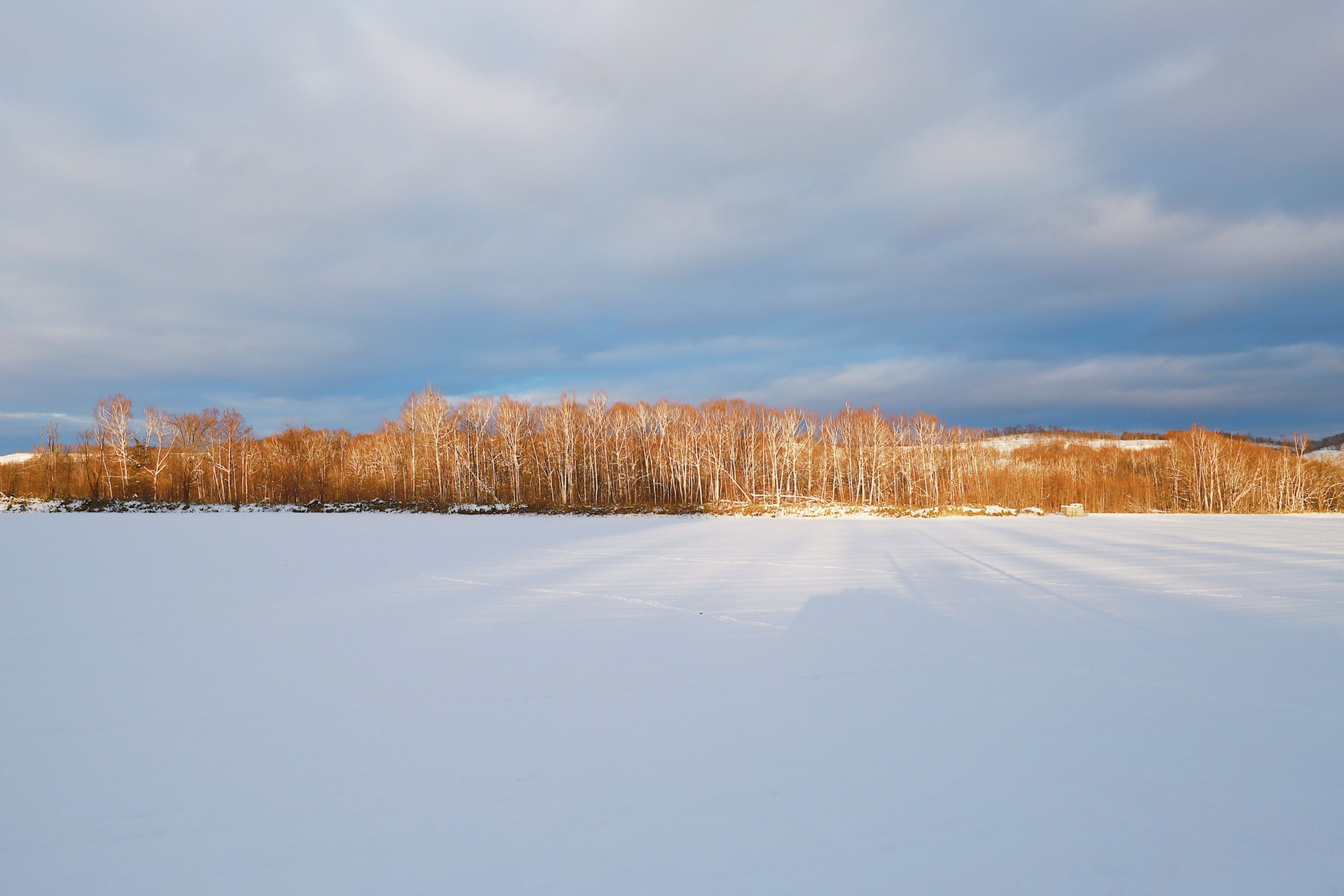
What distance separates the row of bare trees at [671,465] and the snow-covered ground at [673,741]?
2719 cm

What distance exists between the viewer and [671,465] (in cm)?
3584

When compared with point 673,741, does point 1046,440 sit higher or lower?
higher

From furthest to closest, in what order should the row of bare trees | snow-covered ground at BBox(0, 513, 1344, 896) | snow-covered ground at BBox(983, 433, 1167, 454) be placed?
snow-covered ground at BBox(983, 433, 1167, 454), the row of bare trees, snow-covered ground at BBox(0, 513, 1344, 896)

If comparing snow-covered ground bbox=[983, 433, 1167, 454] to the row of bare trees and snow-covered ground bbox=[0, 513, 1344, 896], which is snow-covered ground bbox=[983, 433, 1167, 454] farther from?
snow-covered ground bbox=[0, 513, 1344, 896]

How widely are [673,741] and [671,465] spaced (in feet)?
107

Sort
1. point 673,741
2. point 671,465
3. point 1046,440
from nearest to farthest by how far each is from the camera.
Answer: point 673,741 < point 671,465 < point 1046,440

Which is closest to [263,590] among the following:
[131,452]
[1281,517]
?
[1281,517]

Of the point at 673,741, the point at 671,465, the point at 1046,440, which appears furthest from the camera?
the point at 1046,440

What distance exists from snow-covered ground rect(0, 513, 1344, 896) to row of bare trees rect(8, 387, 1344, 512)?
27191mm

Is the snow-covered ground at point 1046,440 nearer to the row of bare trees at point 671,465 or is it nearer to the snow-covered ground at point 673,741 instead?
the row of bare trees at point 671,465

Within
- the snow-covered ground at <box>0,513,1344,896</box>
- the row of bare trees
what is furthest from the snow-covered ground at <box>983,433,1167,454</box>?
the snow-covered ground at <box>0,513,1344,896</box>

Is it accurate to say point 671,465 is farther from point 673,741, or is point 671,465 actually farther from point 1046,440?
point 1046,440

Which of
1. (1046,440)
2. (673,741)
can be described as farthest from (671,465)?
(1046,440)

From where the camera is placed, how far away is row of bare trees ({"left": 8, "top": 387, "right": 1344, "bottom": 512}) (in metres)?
35.6
